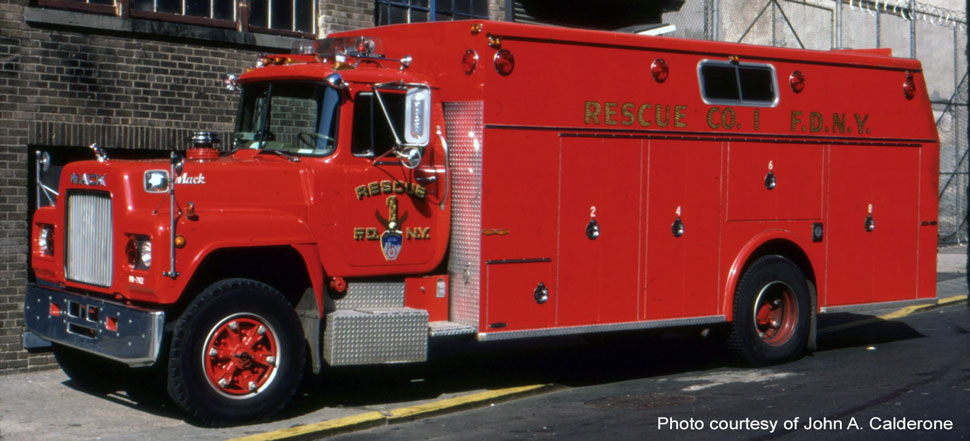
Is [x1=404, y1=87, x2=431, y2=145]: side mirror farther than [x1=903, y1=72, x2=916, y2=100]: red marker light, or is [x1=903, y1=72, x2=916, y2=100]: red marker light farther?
[x1=903, y1=72, x2=916, y2=100]: red marker light

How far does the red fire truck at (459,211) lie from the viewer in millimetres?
8016

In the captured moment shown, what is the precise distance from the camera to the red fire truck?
8.02 meters

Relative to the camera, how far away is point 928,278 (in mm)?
11711

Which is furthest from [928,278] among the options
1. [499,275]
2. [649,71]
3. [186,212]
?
[186,212]

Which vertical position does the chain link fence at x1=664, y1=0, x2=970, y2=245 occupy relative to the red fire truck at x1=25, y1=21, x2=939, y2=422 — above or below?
above

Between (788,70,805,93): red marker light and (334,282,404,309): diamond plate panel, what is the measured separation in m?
4.21

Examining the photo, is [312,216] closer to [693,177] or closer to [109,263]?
[109,263]

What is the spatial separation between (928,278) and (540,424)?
5.40 meters

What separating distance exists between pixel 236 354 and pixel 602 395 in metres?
2.96

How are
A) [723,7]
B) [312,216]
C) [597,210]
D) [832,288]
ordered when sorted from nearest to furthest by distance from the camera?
[312,216] < [597,210] < [832,288] < [723,7]

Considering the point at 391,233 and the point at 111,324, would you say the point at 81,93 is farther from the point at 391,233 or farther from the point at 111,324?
the point at 391,233

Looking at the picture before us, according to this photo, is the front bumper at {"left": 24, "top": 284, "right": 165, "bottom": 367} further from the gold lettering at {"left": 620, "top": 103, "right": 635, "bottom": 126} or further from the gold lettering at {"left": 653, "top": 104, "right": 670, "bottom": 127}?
the gold lettering at {"left": 653, "top": 104, "right": 670, "bottom": 127}

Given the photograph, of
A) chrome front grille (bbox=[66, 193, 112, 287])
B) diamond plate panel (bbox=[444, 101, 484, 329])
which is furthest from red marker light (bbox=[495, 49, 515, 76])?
chrome front grille (bbox=[66, 193, 112, 287])

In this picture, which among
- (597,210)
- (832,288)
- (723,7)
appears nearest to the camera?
(597,210)
